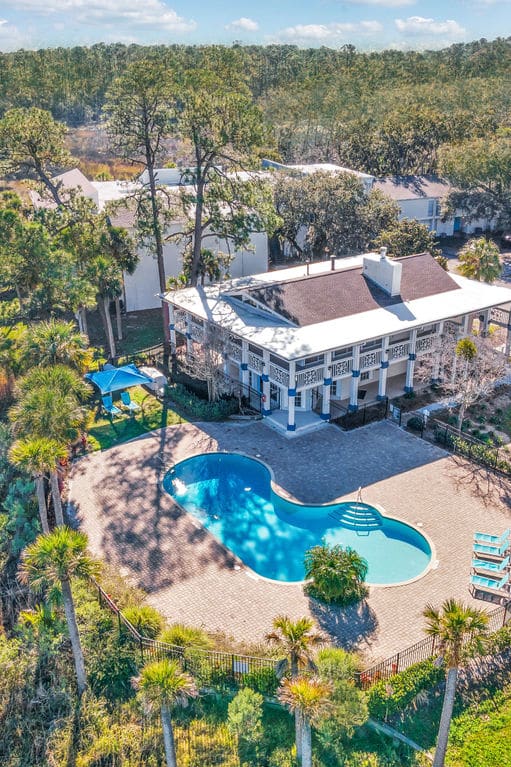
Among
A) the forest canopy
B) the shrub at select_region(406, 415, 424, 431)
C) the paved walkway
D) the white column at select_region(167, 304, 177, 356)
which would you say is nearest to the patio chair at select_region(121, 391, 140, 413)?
the paved walkway

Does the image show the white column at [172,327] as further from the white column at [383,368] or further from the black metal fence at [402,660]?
the black metal fence at [402,660]

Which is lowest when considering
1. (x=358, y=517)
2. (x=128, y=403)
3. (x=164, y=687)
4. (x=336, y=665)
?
(x=358, y=517)

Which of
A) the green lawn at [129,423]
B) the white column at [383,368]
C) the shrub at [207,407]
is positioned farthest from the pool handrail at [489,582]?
the green lawn at [129,423]

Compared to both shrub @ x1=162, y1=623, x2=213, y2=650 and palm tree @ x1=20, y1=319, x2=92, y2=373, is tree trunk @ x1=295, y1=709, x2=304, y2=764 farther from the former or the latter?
palm tree @ x1=20, y1=319, x2=92, y2=373

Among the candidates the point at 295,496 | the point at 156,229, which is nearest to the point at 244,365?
the point at 295,496

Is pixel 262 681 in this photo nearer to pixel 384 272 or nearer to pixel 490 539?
pixel 490 539

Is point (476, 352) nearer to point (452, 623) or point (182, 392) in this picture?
point (182, 392)

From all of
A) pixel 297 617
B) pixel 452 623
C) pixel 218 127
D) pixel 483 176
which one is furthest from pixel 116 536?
pixel 483 176

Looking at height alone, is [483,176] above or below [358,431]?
above
